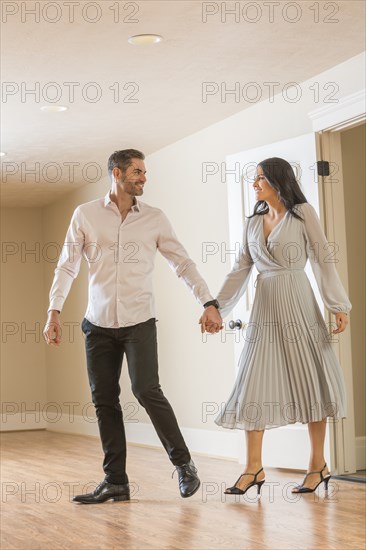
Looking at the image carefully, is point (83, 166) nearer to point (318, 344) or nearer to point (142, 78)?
point (142, 78)

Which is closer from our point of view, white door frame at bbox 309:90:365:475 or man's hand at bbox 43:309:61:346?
man's hand at bbox 43:309:61:346

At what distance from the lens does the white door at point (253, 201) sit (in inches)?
185

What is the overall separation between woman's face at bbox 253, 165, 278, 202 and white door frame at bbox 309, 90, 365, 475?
0.93 m

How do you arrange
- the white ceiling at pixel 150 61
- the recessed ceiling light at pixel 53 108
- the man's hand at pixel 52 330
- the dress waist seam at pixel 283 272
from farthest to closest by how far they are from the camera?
1. the recessed ceiling light at pixel 53 108
2. the white ceiling at pixel 150 61
3. the dress waist seam at pixel 283 272
4. the man's hand at pixel 52 330

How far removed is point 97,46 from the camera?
4.30 m

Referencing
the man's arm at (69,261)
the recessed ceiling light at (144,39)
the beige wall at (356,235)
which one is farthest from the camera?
the beige wall at (356,235)

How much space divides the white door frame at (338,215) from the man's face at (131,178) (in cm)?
136

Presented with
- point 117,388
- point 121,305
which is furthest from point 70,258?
point 117,388

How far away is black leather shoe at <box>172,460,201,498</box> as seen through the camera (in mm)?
3561

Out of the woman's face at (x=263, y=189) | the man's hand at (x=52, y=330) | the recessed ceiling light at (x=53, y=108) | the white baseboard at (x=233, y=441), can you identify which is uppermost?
the recessed ceiling light at (x=53, y=108)

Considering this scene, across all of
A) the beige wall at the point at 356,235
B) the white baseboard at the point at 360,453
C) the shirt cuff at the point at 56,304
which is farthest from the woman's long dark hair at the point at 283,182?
the white baseboard at the point at 360,453

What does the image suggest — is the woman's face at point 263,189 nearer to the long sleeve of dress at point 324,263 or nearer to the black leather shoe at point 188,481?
the long sleeve of dress at point 324,263

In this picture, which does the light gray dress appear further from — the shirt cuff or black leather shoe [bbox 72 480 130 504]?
the shirt cuff

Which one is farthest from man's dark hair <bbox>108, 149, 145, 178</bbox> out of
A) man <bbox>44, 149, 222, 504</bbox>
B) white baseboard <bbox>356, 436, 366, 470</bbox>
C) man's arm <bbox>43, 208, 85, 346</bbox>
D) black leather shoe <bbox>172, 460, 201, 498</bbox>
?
white baseboard <bbox>356, 436, 366, 470</bbox>
